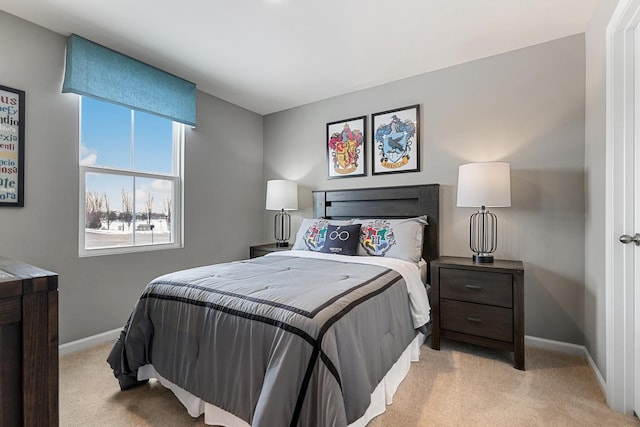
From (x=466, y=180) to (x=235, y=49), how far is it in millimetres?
2162

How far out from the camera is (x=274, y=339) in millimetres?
1249

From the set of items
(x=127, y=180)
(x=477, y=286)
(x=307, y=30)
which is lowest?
(x=477, y=286)

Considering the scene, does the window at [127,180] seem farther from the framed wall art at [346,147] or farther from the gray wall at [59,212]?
the framed wall art at [346,147]

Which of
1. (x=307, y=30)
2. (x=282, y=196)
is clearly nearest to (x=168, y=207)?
(x=282, y=196)

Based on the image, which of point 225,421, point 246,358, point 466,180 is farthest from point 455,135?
point 225,421

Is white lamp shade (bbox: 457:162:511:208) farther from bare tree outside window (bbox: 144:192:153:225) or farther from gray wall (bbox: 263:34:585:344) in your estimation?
bare tree outside window (bbox: 144:192:153:225)

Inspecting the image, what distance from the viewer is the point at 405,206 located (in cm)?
298

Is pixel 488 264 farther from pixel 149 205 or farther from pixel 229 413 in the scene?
pixel 149 205

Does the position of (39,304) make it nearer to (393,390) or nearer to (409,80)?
(393,390)

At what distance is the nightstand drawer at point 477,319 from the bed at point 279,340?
10.8 inches

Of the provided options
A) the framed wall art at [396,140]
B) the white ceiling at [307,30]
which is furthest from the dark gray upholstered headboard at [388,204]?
the white ceiling at [307,30]

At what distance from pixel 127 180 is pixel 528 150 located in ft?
11.5

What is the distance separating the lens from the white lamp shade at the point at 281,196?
3.50 metres

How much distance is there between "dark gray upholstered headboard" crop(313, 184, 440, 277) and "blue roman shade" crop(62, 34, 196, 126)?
166 centimetres
